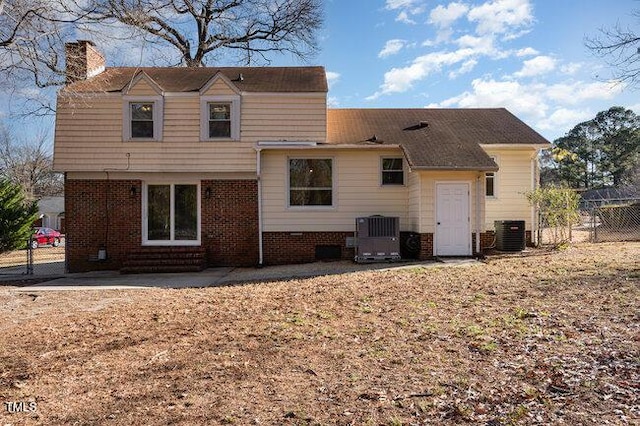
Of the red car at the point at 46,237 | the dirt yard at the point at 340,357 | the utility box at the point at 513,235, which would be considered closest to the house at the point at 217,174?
the utility box at the point at 513,235

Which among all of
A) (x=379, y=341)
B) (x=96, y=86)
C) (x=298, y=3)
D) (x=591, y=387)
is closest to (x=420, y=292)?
(x=379, y=341)

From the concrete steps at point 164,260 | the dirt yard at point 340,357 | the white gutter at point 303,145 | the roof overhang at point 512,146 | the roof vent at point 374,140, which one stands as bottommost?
the dirt yard at point 340,357

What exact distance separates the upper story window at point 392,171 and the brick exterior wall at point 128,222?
3980mm

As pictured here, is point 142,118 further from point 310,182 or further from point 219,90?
point 310,182

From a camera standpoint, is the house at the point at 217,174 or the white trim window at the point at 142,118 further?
the white trim window at the point at 142,118

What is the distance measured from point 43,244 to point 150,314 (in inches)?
1160

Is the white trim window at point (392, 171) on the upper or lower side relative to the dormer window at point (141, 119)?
lower

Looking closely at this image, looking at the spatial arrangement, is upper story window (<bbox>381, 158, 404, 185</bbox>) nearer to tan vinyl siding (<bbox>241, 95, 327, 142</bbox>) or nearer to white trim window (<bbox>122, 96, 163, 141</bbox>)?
tan vinyl siding (<bbox>241, 95, 327, 142</bbox>)

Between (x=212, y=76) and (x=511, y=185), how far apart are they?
1024 cm

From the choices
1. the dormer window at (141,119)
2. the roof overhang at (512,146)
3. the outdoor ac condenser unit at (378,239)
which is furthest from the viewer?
the roof overhang at (512,146)

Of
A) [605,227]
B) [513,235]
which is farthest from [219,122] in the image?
[605,227]

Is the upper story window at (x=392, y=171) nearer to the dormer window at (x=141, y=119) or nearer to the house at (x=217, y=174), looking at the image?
the house at (x=217, y=174)

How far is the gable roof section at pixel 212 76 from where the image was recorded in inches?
570

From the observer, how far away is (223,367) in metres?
4.77
